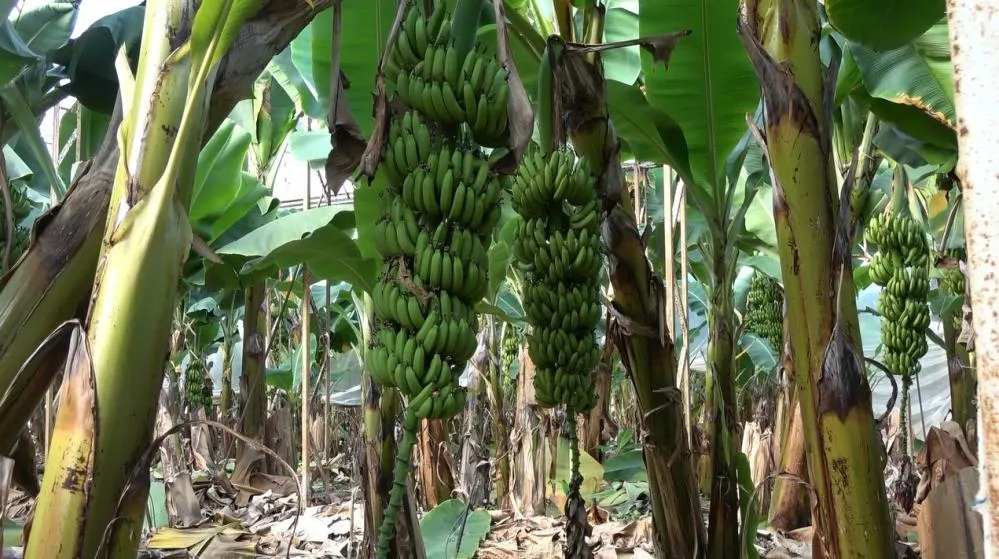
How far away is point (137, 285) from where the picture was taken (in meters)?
0.82

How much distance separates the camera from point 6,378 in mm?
916

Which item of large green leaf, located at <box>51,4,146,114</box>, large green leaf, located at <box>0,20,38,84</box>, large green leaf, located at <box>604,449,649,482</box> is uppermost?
large green leaf, located at <box>51,4,146,114</box>

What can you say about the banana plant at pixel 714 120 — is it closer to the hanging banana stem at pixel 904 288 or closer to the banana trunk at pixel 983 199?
the banana trunk at pixel 983 199

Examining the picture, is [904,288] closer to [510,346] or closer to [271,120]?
[510,346]

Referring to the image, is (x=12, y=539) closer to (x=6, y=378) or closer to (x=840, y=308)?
(x=6, y=378)

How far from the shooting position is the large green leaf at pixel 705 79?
5.70 ft

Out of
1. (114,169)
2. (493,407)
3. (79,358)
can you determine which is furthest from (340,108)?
(493,407)

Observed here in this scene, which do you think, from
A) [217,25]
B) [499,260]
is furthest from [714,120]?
[217,25]

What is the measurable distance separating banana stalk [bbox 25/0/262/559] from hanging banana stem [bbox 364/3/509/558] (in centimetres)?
25

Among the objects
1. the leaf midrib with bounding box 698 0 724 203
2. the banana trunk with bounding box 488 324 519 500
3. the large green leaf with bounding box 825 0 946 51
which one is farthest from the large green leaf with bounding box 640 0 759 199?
the banana trunk with bounding box 488 324 519 500

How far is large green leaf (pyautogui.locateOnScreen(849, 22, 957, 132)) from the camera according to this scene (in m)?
2.00

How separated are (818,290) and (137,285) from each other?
1.01 metres

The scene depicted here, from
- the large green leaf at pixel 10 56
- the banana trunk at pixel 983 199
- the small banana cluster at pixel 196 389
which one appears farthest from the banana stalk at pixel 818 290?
the small banana cluster at pixel 196 389

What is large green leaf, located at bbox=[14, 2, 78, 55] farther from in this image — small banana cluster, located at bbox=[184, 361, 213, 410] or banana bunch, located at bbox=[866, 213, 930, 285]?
small banana cluster, located at bbox=[184, 361, 213, 410]
